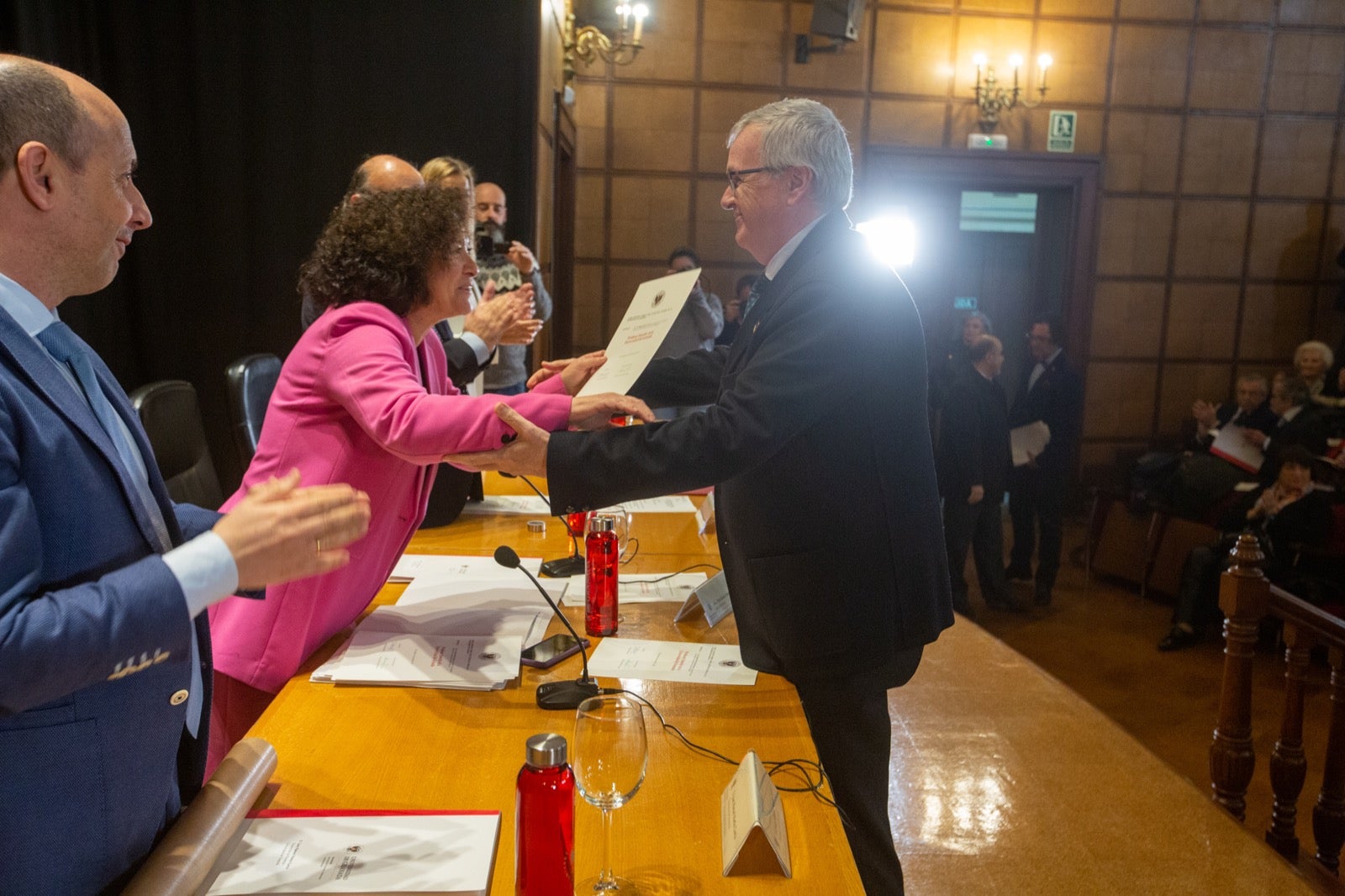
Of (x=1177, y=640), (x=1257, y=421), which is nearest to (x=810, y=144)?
(x=1177, y=640)

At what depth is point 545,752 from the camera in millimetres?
946

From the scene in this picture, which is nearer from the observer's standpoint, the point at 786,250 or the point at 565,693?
the point at 565,693

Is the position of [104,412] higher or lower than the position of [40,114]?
lower

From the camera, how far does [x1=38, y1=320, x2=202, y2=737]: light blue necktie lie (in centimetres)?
102

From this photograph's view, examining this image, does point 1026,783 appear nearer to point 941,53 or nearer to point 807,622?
point 807,622

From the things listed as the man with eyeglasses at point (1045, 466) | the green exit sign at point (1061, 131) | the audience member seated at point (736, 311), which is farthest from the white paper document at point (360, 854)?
the green exit sign at point (1061, 131)

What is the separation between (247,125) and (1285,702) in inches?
156

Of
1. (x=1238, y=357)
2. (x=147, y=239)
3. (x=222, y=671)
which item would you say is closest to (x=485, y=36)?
(x=147, y=239)

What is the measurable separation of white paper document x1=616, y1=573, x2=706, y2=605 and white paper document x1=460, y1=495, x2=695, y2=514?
0.60 m

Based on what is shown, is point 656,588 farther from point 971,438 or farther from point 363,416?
point 971,438

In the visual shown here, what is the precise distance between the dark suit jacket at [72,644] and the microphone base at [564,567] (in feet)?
3.71

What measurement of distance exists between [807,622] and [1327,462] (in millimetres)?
4567

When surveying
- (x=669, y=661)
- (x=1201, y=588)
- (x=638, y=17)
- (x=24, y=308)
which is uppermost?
(x=638, y=17)

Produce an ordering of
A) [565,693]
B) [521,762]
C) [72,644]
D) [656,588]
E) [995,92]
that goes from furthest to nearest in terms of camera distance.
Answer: [995,92]
[656,588]
[565,693]
[521,762]
[72,644]
